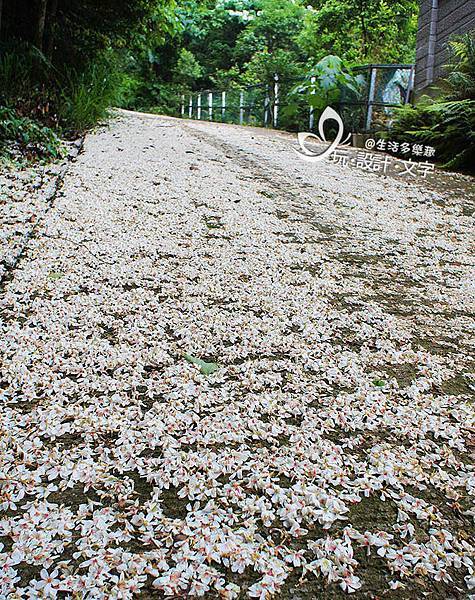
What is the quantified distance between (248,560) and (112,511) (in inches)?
12.3

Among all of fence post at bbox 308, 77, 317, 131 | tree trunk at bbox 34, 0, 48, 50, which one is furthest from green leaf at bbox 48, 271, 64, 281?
fence post at bbox 308, 77, 317, 131

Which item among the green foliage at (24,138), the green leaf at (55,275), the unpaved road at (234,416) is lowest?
the unpaved road at (234,416)

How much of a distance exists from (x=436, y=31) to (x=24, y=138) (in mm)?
7117

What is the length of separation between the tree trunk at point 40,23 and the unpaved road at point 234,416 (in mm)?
3818

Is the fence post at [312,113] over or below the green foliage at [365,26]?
below

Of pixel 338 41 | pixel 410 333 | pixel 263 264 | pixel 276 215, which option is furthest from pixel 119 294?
pixel 338 41

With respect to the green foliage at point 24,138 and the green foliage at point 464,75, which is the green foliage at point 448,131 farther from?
the green foliage at point 24,138

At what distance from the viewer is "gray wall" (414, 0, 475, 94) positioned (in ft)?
25.1

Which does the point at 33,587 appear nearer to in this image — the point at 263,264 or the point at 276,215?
the point at 263,264

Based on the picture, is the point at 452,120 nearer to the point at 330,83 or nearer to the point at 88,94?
the point at 330,83

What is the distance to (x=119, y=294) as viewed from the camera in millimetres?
2170

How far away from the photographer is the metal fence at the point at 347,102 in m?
8.35

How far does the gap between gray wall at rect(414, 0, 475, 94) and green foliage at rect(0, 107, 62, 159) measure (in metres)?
6.21

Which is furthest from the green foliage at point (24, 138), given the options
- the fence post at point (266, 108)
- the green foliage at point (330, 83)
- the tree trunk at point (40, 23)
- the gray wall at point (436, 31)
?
the fence post at point (266, 108)
